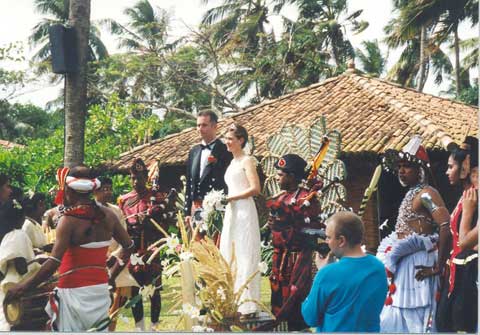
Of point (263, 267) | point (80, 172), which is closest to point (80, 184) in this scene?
point (80, 172)

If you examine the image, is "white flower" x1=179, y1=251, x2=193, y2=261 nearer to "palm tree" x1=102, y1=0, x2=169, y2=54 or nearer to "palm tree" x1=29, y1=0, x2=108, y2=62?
"palm tree" x1=29, y1=0, x2=108, y2=62

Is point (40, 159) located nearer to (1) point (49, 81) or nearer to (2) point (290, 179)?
(1) point (49, 81)

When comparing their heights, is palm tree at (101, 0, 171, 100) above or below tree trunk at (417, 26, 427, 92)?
above

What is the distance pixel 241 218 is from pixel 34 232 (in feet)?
5.80

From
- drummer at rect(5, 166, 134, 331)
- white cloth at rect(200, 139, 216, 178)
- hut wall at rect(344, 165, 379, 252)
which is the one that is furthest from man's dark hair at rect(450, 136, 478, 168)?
hut wall at rect(344, 165, 379, 252)

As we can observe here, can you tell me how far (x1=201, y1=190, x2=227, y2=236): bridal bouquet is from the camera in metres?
6.62

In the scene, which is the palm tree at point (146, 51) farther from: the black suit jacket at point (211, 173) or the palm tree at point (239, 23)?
the black suit jacket at point (211, 173)

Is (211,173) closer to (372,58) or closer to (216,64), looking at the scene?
(372,58)

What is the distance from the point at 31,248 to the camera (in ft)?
19.5

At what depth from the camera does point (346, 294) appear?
4.05m

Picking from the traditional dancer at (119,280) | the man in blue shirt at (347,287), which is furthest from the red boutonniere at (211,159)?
the man in blue shirt at (347,287)

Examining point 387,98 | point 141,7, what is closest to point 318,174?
point 387,98

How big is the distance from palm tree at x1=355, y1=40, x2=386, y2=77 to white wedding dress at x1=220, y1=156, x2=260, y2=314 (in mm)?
6818

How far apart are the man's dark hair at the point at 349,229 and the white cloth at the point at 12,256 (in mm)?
2683
